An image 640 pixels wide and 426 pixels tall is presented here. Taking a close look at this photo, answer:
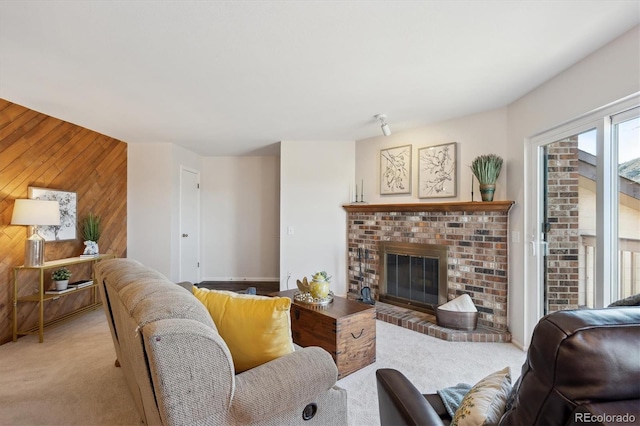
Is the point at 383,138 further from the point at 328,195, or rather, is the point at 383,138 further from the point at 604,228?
the point at 604,228

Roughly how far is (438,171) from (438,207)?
1.55 feet

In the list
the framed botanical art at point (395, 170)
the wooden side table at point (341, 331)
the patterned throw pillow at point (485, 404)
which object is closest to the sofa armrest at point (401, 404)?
the patterned throw pillow at point (485, 404)

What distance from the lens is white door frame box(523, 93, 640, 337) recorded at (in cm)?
201

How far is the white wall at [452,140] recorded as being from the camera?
312cm

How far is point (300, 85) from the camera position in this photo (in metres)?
2.56

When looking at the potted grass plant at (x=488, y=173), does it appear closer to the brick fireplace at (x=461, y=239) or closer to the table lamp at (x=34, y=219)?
the brick fireplace at (x=461, y=239)

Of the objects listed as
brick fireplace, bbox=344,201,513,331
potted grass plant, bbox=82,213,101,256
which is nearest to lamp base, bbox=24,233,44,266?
potted grass plant, bbox=82,213,101,256

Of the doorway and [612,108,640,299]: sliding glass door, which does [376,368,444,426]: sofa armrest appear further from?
the doorway

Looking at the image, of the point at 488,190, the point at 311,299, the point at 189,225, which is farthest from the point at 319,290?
the point at 189,225

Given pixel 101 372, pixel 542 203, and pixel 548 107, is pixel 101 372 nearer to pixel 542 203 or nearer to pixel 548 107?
pixel 542 203

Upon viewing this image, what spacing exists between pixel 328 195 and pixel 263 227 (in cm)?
167

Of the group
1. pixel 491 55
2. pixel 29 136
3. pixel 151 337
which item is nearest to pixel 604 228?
pixel 491 55

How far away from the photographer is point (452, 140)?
3463 millimetres

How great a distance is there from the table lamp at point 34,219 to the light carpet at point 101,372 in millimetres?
811
